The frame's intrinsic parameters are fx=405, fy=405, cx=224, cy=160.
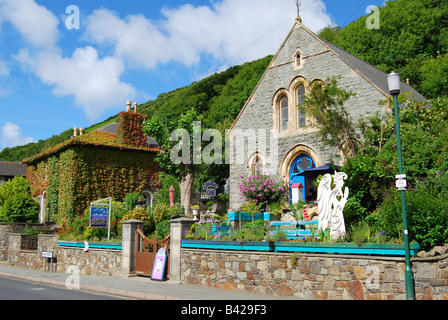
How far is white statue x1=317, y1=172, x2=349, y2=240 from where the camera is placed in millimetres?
10727

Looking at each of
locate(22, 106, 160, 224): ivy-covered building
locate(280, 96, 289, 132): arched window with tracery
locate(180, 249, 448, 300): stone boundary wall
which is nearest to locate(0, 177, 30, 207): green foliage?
locate(22, 106, 160, 224): ivy-covered building

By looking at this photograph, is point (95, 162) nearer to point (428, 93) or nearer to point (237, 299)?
point (237, 299)

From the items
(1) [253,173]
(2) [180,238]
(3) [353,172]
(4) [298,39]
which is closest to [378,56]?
(4) [298,39]

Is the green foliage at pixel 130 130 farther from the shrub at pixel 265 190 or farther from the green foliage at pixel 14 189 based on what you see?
the shrub at pixel 265 190

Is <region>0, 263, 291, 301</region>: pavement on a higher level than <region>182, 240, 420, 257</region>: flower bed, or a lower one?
lower

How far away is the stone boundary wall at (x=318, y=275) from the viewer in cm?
846

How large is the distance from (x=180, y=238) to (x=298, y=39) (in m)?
13.2

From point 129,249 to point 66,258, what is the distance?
5896 mm

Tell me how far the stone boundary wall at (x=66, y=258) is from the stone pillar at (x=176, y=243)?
3331mm

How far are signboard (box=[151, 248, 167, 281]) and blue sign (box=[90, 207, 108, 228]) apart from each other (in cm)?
497

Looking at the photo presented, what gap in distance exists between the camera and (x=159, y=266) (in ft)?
46.9

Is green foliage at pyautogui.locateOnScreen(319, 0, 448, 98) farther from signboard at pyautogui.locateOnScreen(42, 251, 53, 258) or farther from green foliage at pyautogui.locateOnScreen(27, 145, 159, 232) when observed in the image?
signboard at pyautogui.locateOnScreen(42, 251, 53, 258)

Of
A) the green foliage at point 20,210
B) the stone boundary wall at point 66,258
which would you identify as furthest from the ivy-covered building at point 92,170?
the stone boundary wall at point 66,258

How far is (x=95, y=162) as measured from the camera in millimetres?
27328
